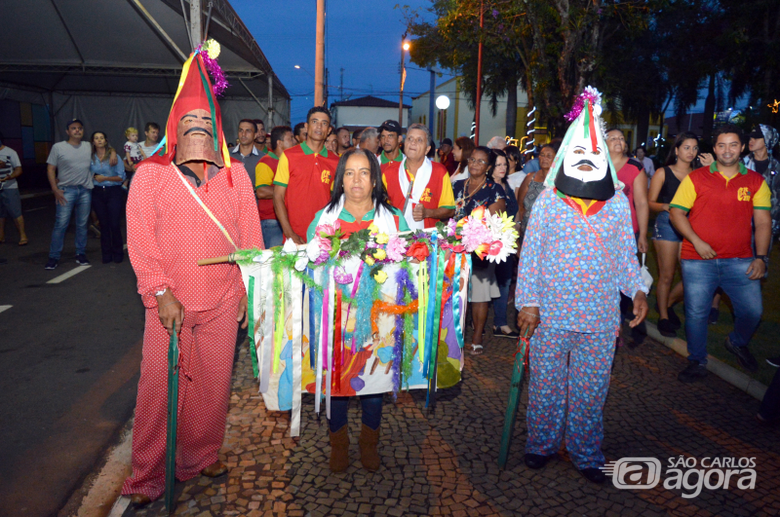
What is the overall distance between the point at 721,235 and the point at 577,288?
7.82ft

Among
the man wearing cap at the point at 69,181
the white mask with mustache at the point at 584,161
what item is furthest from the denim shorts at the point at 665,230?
the man wearing cap at the point at 69,181

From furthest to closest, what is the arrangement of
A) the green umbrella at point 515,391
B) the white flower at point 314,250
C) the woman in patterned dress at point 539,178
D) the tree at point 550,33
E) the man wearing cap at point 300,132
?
the tree at point 550,33 < the man wearing cap at point 300,132 < the woman in patterned dress at point 539,178 < the green umbrella at point 515,391 < the white flower at point 314,250

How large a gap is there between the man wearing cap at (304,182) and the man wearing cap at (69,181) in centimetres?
523

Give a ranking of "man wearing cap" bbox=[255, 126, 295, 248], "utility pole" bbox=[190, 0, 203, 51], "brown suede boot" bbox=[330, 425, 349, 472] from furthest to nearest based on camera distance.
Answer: "utility pole" bbox=[190, 0, 203, 51]
"man wearing cap" bbox=[255, 126, 295, 248]
"brown suede boot" bbox=[330, 425, 349, 472]

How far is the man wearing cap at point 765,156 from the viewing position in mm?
6762

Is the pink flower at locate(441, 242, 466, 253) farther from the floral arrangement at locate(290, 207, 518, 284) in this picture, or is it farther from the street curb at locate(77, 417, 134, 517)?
the street curb at locate(77, 417, 134, 517)

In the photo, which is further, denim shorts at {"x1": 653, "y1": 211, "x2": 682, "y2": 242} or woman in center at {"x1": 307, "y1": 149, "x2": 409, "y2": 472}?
denim shorts at {"x1": 653, "y1": 211, "x2": 682, "y2": 242}

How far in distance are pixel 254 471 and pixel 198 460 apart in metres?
0.34

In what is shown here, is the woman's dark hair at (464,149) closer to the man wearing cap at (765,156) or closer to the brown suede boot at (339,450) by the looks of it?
the man wearing cap at (765,156)

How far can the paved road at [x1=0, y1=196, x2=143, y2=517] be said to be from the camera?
354cm

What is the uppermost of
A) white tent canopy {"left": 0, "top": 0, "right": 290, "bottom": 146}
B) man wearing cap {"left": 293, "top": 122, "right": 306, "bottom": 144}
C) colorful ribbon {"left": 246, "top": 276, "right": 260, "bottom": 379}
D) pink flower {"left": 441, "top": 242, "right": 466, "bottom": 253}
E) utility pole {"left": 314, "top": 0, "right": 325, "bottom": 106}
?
white tent canopy {"left": 0, "top": 0, "right": 290, "bottom": 146}

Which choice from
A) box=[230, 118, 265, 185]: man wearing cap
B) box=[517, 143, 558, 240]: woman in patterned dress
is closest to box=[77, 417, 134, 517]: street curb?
box=[230, 118, 265, 185]: man wearing cap

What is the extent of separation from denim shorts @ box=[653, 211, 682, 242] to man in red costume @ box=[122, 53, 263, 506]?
14.9ft

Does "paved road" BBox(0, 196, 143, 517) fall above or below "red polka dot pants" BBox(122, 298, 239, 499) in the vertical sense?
below
